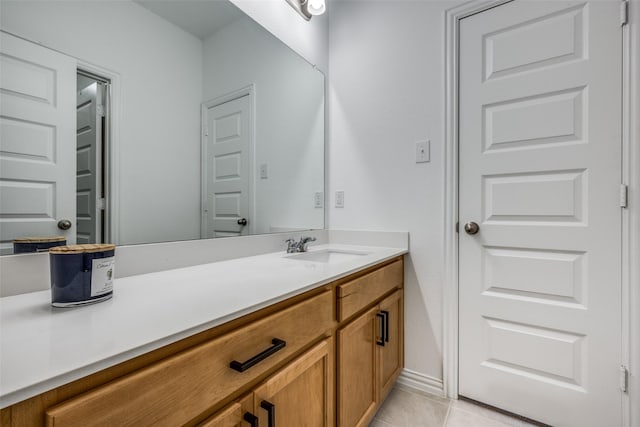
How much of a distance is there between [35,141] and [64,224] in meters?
0.24

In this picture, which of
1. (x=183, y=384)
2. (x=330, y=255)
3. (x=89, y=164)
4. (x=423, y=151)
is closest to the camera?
(x=183, y=384)

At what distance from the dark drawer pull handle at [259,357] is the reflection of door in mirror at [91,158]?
63cm

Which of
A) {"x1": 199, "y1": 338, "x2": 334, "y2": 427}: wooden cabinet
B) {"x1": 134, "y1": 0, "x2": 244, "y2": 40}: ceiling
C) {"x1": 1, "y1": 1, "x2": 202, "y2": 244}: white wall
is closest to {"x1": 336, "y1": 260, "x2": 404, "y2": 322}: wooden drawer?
{"x1": 199, "y1": 338, "x2": 334, "y2": 427}: wooden cabinet

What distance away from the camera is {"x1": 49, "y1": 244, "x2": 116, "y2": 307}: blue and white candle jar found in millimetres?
653

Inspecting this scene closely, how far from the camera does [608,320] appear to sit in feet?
4.02

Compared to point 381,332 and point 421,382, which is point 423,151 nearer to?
point 381,332

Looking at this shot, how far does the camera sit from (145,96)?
1.07 metres

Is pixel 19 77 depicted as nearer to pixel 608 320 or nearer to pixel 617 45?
pixel 617 45

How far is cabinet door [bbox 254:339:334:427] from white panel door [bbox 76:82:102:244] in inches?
27.3

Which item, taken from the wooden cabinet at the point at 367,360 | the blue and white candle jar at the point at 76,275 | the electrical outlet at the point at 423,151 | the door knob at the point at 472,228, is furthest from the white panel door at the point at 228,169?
the door knob at the point at 472,228

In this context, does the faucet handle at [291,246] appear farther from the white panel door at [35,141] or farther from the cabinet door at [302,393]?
the white panel door at [35,141]

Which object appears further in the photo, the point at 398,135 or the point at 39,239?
the point at 398,135

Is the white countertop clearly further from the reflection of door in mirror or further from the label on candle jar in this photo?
the reflection of door in mirror

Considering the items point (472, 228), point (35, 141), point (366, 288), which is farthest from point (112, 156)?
point (472, 228)
